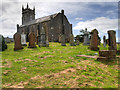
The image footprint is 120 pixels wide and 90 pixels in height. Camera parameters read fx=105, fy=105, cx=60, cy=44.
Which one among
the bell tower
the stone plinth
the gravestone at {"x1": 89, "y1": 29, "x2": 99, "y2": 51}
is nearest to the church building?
the bell tower

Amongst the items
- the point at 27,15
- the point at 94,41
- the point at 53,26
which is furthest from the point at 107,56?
the point at 27,15

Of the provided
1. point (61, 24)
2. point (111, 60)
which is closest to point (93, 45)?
point (111, 60)

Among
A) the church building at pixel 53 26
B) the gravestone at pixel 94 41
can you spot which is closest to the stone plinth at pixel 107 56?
the gravestone at pixel 94 41

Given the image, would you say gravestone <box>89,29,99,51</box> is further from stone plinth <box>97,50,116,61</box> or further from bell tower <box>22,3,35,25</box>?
bell tower <box>22,3,35,25</box>

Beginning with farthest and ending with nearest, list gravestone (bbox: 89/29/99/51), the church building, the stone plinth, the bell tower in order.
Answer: the bell tower < the church building < gravestone (bbox: 89/29/99/51) < the stone plinth

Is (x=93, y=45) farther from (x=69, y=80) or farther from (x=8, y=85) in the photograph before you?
(x=8, y=85)

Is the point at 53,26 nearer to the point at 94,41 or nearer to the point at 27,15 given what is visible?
the point at 27,15

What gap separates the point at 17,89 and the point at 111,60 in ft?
21.1

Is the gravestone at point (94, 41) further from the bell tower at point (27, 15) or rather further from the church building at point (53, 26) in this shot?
the bell tower at point (27, 15)

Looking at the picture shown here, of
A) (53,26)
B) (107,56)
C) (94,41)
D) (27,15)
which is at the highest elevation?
(27,15)

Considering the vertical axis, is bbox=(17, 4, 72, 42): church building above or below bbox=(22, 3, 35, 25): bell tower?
below

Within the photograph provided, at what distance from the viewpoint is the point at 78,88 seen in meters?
3.67

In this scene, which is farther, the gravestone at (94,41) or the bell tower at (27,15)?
the bell tower at (27,15)

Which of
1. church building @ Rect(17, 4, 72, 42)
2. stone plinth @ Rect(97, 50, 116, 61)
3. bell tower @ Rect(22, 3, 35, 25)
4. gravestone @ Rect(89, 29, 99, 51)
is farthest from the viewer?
bell tower @ Rect(22, 3, 35, 25)
